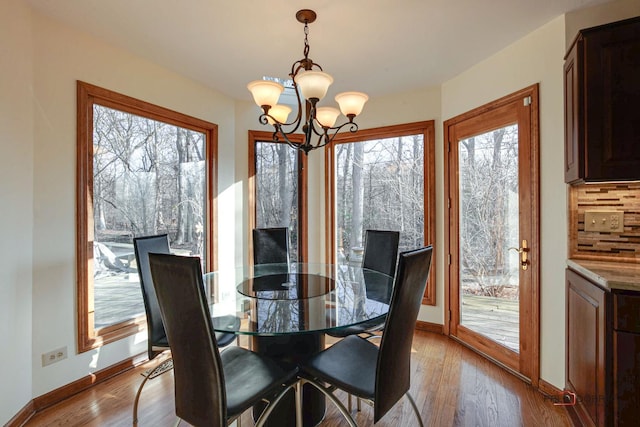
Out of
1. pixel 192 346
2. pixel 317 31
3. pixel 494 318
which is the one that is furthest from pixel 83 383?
pixel 494 318

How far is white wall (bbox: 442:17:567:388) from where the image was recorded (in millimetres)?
2123

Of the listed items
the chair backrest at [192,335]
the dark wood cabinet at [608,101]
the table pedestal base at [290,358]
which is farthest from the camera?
the table pedestal base at [290,358]

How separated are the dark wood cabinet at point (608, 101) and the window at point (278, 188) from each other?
270 cm

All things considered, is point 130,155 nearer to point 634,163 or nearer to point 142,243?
point 142,243

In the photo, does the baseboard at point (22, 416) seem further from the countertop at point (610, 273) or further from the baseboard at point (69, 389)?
the countertop at point (610, 273)

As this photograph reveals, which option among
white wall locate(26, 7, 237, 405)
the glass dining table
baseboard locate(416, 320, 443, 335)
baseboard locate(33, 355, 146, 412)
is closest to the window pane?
white wall locate(26, 7, 237, 405)

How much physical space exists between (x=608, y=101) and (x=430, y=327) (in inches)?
99.2

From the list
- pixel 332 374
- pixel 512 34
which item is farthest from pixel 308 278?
pixel 512 34

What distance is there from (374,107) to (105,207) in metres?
2.90

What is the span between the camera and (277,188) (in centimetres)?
386

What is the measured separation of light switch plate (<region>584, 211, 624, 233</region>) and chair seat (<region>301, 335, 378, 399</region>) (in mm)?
1620

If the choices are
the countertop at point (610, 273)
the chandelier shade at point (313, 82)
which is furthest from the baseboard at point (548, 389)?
the chandelier shade at point (313, 82)

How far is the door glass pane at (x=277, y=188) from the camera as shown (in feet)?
12.4

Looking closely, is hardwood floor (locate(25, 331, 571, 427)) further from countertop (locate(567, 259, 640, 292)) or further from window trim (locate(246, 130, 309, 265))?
window trim (locate(246, 130, 309, 265))
